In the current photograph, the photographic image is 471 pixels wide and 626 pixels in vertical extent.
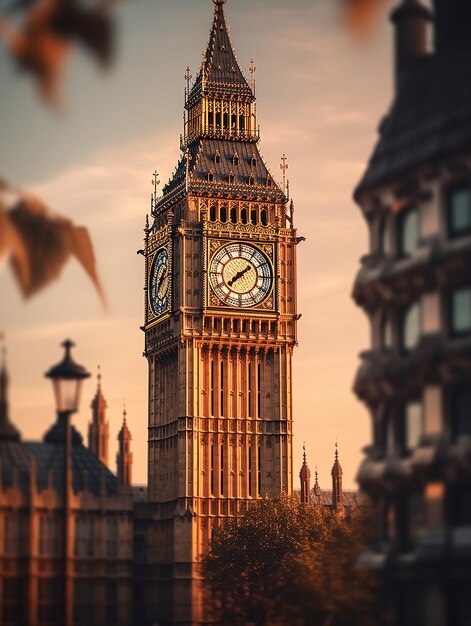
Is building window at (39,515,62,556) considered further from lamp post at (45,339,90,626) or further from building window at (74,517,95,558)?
lamp post at (45,339,90,626)

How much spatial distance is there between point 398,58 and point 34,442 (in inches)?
2751

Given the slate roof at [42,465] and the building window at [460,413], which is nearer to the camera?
the building window at [460,413]

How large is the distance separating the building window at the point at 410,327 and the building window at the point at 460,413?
2510 mm

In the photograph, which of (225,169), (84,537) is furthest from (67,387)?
(225,169)

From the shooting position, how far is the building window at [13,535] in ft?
356

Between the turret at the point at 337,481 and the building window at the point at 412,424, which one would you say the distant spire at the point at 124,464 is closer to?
the turret at the point at 337,481

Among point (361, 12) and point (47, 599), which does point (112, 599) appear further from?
point (361, 12)

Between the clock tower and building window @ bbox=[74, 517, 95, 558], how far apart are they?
14.3 metres

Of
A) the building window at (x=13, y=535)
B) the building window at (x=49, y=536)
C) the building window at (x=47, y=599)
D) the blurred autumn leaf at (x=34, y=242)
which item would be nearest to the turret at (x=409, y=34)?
the blurred autumn leaf at (x=34, y=242)

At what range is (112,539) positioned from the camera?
388 feet

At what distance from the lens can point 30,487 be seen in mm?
111062

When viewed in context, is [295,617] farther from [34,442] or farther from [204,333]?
[204,333]

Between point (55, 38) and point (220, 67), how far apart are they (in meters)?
123

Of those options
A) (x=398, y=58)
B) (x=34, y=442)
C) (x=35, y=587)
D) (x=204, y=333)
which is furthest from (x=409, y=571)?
(x=204, y=333)
